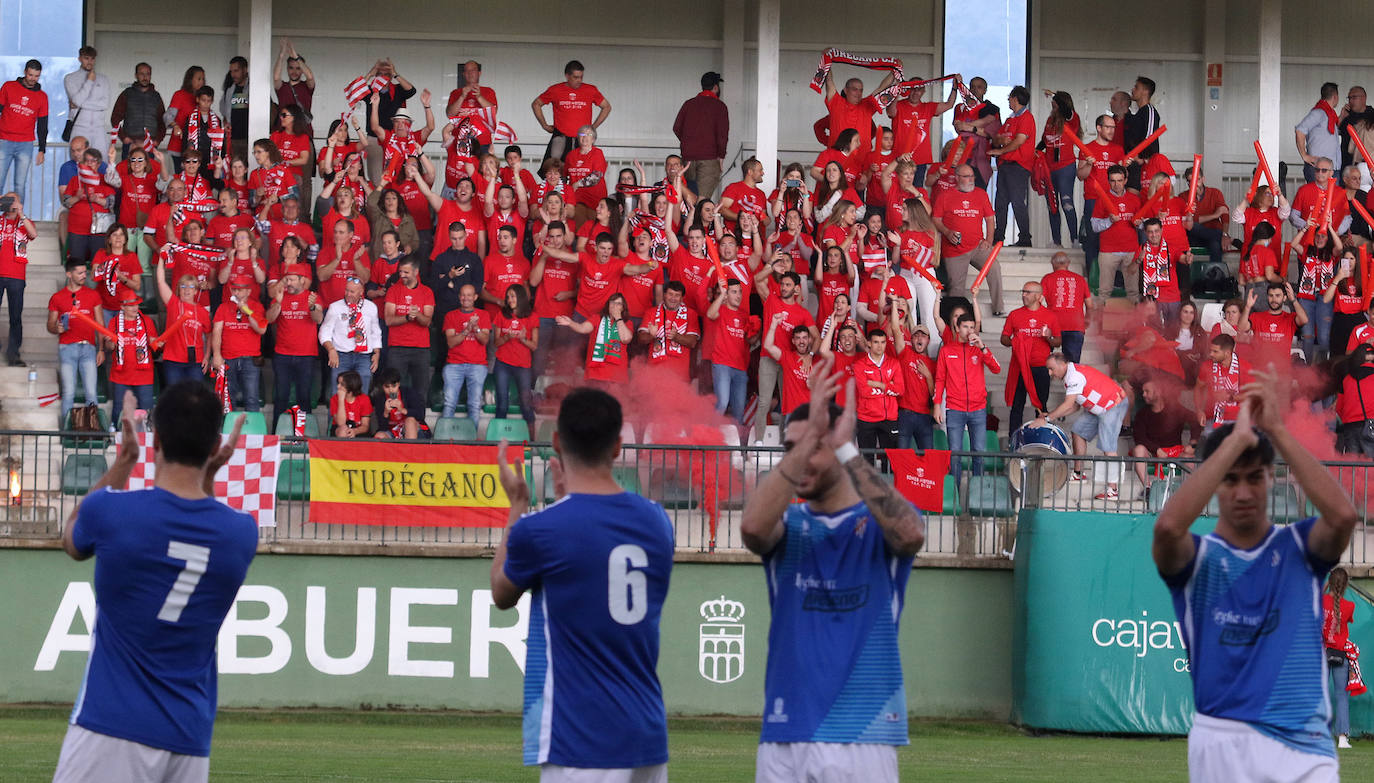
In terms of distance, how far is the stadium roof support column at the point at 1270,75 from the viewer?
Result: 23516mm

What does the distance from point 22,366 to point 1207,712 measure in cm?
1675

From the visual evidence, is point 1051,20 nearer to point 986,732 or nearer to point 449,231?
point 449,231

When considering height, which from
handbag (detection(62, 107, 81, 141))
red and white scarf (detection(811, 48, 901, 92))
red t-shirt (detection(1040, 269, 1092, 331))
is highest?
red and white scarf (detection(811, 48, 901, 92))

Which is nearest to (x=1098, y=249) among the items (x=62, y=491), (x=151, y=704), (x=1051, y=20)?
(x=1051, y=20)

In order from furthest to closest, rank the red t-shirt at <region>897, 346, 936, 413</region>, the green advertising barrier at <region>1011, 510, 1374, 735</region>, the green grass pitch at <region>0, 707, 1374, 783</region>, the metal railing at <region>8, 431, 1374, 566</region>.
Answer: the red t-shirt at <region>897, 346, 936, 413</region> < the metal railing at <region>8, 431, 1374, 566</region> < the green advertising barrier at <region>1011, 510, 1374, 735</region> < the green grass pitch at <region>0, 707, 1374, 783</region>

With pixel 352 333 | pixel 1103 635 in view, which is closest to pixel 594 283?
pixel 352 333

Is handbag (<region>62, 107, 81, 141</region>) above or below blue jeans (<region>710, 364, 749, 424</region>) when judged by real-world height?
above

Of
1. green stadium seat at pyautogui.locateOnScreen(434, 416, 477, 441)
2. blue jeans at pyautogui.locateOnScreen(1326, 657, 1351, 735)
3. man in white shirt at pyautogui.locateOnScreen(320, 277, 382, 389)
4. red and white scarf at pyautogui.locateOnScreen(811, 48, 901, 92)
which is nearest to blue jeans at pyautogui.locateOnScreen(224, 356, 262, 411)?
man in white shirt at pyautogui.locateOnScreen(320, 277, 382, 389)

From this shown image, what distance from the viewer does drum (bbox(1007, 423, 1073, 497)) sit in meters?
15.7

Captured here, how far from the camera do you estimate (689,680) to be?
15961 mm

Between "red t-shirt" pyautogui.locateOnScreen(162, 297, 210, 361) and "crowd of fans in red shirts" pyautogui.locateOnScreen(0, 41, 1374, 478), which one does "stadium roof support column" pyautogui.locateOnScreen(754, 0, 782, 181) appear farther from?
Result: "red t-shirt" pyautogui.locateOnScreen(162, 297, 210, 361)

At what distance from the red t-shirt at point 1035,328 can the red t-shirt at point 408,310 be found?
6.47 m

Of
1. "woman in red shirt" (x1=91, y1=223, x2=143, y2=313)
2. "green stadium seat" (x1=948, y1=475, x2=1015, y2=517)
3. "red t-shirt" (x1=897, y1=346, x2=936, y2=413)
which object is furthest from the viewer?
"woman in red shirt" (x1=91, y1=223, x2=143, y2=313)

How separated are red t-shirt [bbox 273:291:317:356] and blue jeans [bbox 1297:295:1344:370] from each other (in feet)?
37.2
